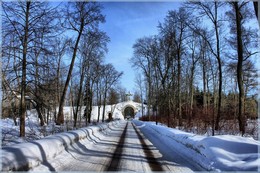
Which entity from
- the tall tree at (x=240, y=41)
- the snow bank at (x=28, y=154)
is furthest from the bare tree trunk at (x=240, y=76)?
the snow bank at (x=28, y=154)

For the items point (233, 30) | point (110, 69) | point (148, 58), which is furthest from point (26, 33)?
point (110, 69)

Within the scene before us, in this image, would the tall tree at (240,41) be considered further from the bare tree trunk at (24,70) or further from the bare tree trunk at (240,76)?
the bare tree trunk at (24,70)

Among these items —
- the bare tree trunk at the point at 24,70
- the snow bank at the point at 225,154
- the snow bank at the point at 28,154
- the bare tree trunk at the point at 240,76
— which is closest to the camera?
the snow bank at the point at 28,154

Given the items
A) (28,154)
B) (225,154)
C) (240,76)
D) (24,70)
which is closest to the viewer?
(28,154)

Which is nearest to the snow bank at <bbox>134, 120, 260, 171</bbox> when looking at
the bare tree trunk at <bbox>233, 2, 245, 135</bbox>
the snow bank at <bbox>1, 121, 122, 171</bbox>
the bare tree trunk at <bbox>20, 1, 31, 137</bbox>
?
the snow bank at <bbox>1, 121, 122, 171</bbox>

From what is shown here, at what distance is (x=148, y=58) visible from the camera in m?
39.1

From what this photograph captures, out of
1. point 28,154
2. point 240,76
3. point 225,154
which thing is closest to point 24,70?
point 28,154

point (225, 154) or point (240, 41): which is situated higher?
point (240, 41)

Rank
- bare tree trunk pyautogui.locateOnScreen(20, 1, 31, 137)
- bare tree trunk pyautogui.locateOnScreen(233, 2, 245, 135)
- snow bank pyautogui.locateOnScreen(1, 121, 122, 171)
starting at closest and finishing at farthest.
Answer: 1. snow bank pyautogui.locateOnScreen(1, 121, 122, 171)
2. bare tree trunk pyautogui.locateOnScreen(20, 1, 31, 137)
3. bare tree trunk pyautogui.locateOnScreen(233, 2, 245, 135)

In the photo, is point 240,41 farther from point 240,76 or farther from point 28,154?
point 28,154

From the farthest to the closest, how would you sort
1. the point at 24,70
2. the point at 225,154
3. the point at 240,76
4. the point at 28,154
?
the point at 240,76 → the point at 24,70 → the point at 225,154 → the point at 28,154

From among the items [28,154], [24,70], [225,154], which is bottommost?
[225,154]

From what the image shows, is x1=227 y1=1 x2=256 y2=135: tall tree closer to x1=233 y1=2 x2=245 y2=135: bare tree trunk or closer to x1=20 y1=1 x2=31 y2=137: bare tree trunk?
x1=233 y1=2 x2=245 y2=135: bare tree trunk

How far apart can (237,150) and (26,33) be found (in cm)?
1202
